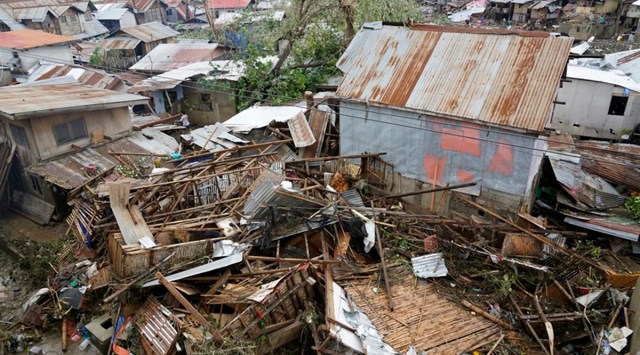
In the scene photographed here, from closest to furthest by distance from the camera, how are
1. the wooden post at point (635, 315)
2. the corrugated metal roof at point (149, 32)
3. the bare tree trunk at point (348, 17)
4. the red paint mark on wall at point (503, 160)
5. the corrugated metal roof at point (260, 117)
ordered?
the wooden post at point (635, 315), the red paint mark on wall at point (503, 160), the corrugated metal roof at point (260, 117), the bare tree trunk at point (348, 17), the corrugated metal roof at point (149, 32)

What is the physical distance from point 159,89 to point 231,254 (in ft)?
55.3

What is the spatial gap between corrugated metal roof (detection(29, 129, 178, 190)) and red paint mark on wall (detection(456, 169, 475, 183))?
39.0 ft

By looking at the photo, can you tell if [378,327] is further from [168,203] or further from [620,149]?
[620,149]

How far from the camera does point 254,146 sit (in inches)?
603

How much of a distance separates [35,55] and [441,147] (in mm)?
28937

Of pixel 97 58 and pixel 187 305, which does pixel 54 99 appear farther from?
pixel 97 58

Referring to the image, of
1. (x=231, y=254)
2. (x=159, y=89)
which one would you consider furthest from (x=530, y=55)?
(x=159, y=89)

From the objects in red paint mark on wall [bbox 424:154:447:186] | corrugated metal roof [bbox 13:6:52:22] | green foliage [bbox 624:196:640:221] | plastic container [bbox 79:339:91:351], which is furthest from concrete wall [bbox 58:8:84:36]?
green foliage [bbox 624:196:640:221]

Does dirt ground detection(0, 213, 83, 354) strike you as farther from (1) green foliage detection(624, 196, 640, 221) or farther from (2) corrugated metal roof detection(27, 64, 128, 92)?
(1) green foliage detection(624, 196, 640, 221)

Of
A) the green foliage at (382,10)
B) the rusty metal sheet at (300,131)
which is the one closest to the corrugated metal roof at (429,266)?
the rusty metal sheet at (300,131)

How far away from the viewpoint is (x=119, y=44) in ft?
124

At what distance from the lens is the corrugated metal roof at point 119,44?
123 ft

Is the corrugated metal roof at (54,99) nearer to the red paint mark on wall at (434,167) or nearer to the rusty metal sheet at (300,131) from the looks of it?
the rusty metal sheet at (300,131)

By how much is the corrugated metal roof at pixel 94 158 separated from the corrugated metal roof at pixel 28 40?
15775mm
